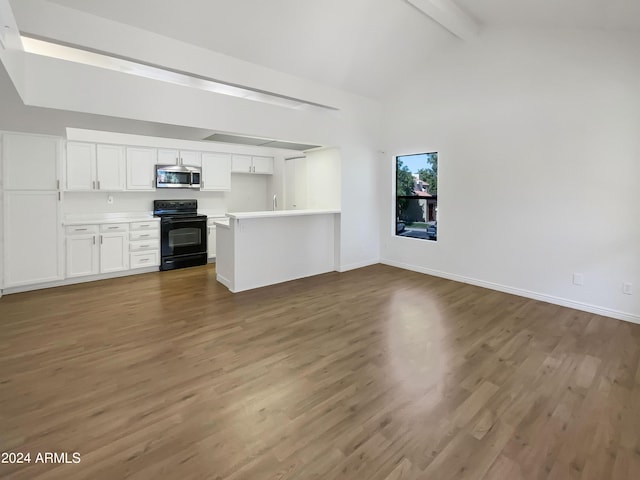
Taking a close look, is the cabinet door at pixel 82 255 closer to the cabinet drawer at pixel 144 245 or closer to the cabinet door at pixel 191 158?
the cabinet drawer at pixel 144 245

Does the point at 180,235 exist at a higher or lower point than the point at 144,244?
higher

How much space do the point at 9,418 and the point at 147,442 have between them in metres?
0.96

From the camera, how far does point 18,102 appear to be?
304cm

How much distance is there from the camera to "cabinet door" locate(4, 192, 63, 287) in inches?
169

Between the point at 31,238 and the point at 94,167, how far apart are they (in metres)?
1.42

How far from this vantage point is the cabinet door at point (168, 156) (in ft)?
19.3

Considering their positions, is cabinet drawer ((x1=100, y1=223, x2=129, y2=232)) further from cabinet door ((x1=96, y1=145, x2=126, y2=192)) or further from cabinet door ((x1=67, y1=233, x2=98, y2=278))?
cabinet door ((x1=96, y1=145, x2=126, y2=192))

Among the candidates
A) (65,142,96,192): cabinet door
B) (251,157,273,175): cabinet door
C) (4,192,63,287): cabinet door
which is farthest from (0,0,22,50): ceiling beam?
(251,157,273,175): cabinet door

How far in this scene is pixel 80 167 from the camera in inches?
202

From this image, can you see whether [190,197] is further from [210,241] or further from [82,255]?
[82,255]

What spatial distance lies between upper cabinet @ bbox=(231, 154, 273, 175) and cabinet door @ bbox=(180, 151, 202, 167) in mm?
770

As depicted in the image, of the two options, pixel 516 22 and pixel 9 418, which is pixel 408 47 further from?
pixel 9 418

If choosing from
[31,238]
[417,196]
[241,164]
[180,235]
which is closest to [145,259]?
[180,235]

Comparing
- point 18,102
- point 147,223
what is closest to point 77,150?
point 147,223
